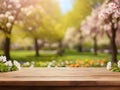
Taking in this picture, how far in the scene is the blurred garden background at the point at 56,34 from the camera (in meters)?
5.68

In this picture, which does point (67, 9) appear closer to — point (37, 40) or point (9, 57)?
point (37, 40)

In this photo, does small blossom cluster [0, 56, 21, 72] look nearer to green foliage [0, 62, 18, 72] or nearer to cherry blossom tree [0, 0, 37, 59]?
green foliage [0, 62, 18, 72]

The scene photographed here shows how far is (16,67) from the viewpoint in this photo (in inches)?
130

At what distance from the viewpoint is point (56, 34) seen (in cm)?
593

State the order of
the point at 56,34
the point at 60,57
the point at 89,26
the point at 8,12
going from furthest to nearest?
the point at 89,26, the point at 56,34, the point at 60,57, the point at 8,12

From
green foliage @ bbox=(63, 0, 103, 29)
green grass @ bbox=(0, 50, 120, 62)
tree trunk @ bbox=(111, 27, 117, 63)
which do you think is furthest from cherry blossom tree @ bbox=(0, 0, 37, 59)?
tree trunk @ bbox=(111, 27, 117, 63)

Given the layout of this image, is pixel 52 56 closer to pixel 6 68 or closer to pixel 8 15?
pixel 8 15

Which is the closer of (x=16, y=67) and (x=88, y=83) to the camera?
(x=88, y=83)

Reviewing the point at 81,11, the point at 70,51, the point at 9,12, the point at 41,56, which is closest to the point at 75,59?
the point at 70,51

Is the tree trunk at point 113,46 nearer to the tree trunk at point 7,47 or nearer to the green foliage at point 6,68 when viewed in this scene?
the tree trunk at point 7,47

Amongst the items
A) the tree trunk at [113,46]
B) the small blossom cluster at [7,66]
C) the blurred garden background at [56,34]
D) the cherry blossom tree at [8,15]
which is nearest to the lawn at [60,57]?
the blurred garden background at [56,34]

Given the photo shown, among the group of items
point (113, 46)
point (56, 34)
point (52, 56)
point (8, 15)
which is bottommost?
point (52, 56)

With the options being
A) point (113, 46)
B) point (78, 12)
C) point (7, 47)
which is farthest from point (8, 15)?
point (113, 46)

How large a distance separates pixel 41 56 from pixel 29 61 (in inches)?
8.7
